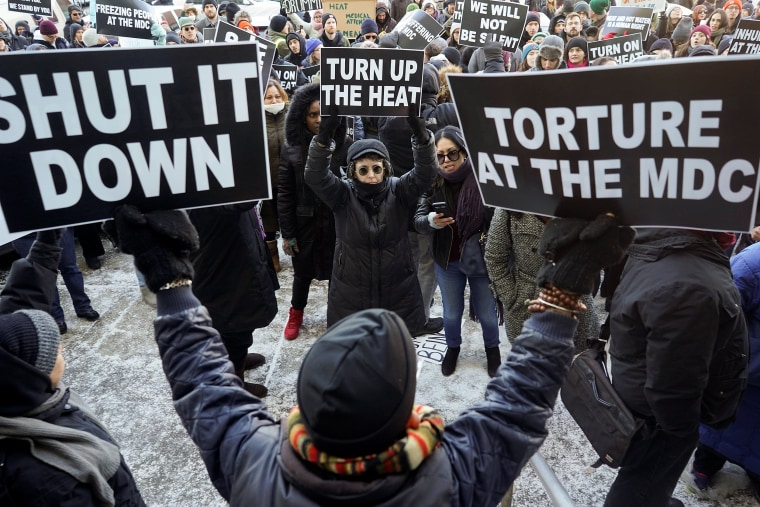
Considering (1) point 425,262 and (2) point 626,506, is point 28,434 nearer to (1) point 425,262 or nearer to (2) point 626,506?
(2) point 626,506

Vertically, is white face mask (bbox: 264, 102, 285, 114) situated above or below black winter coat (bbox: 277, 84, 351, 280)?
above

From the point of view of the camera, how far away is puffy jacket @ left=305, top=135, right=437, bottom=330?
3.55 m

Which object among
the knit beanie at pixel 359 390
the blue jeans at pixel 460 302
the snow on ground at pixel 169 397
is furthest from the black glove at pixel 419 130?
the knit beanie at pixel 359 390

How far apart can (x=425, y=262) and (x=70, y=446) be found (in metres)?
3.54

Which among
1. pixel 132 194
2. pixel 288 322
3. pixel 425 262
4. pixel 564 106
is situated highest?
pixel 564 106

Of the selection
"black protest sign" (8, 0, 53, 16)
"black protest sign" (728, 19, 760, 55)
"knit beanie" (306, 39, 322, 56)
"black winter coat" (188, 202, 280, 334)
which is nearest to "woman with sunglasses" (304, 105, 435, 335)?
"black winter coat" (188, 202, 280, 334)

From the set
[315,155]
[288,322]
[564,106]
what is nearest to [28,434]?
[564,106]

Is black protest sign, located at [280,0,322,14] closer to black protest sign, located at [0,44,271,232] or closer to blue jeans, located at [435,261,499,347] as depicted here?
blue jeans, located at [435,261,499,347]

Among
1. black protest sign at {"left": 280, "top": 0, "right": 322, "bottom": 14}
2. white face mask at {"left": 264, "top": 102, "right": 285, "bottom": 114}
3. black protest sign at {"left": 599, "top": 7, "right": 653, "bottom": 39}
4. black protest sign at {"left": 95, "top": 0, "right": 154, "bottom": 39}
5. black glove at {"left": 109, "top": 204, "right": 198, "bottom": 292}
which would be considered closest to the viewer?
black glove at {"left": 109, "top": 204, "right": 198, "bottom": 292}

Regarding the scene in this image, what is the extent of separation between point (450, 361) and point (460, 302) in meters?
0.47

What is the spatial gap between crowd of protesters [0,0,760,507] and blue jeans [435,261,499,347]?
0.06 feet

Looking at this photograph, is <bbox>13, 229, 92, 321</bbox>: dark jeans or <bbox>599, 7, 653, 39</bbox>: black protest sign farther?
<bbox>599, 7, 653, 39</bbox>: black protest sign

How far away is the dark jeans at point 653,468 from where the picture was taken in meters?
2.48

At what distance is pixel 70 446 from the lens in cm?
178
